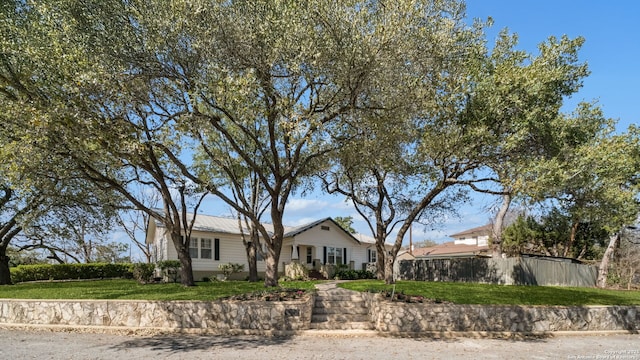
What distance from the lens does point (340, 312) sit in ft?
40.5

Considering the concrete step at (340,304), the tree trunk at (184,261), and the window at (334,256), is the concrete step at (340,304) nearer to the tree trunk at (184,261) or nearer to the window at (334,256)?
the tree trunk at (184,261)

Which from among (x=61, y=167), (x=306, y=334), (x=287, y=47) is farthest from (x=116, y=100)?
(x=306, y=334)

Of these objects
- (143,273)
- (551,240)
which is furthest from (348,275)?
(551,240)

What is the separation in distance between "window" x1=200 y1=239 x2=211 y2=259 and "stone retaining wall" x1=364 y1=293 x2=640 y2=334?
607 inches

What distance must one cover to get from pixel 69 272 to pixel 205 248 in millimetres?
8008

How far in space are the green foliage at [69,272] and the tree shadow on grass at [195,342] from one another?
17533 millimetres

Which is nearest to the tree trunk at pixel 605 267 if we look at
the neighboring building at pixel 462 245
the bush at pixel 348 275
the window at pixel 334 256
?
the bush at pixel 348 275

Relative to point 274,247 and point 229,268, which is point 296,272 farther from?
point 274,247

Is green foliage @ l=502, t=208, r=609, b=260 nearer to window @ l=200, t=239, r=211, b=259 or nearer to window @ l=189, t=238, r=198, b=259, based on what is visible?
window @ l=200, t=239, r=211, b=259

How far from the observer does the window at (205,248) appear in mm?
25344

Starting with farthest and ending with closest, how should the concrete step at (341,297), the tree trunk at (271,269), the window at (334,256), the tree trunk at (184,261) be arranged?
the window at (334,256) < the tree trunk at (184,261) < the tree trunk at (271,269) < the concrete step at (341,297)

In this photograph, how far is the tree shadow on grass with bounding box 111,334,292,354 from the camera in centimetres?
934

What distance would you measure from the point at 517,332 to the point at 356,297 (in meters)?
4.46

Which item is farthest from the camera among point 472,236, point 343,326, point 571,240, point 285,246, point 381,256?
point 472,236
